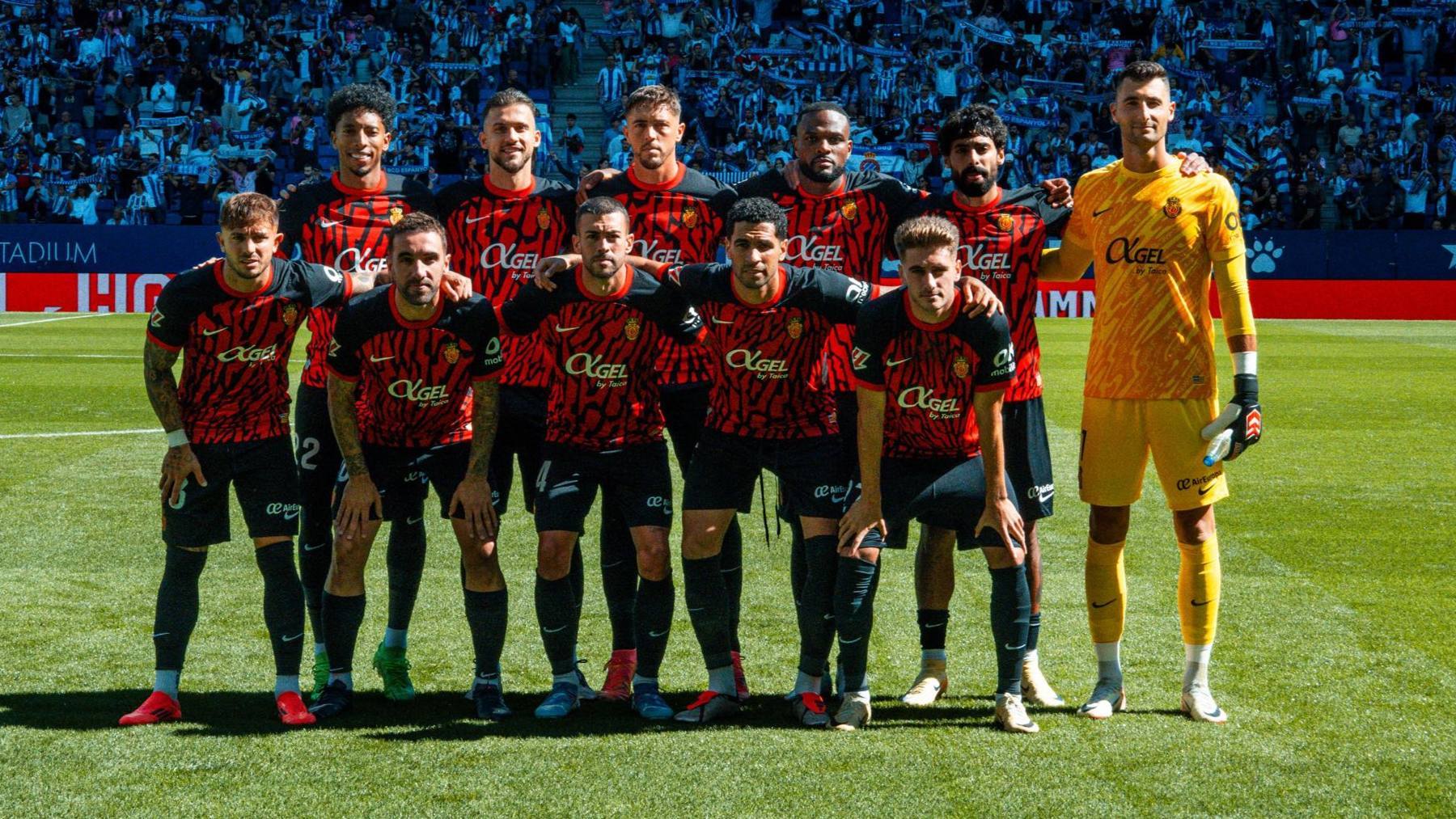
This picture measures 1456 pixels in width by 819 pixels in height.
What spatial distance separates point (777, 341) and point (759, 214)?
0.50 m

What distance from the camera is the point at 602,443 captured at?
5.71 metres

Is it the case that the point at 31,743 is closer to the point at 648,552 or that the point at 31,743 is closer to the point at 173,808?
the point at 173,808

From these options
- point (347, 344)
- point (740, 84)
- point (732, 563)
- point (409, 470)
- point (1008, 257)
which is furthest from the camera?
point (740, 84)

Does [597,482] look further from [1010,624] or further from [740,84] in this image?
[740,84]

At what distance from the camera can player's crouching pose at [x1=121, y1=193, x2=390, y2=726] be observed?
5.48m

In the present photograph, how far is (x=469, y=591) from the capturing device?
5676 mm

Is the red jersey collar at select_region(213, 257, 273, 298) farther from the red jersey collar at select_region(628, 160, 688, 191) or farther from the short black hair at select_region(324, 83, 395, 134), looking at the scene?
the red jersey collar at select_region(628, 160, 688, 191)

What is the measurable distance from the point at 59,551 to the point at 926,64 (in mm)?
26262

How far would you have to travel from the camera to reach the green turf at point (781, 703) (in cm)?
467

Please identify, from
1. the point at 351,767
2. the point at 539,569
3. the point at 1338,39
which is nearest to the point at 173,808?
the point at 351,767

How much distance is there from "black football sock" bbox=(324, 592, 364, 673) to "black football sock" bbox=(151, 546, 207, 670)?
48 centimetres

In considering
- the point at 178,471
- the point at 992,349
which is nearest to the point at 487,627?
the point at 178,471

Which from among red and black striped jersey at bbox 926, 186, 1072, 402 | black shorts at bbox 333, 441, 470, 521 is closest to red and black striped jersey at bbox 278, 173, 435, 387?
black shorts at bbox 333, 441, 470, 521

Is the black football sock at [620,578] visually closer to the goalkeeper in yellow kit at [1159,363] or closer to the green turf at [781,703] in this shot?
the green turf at [781,703]
